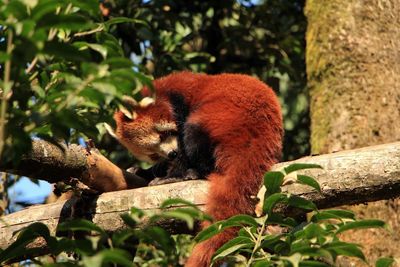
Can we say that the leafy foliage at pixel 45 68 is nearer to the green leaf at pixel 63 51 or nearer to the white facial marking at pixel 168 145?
the green leaf at pixel 63 51

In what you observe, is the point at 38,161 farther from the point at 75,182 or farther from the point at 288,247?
the point at 288,247

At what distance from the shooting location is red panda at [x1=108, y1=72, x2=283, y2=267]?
3.89 metres

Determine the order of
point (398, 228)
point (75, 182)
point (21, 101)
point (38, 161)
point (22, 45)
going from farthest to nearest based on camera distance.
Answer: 1. point (398, 228)
2. point (75, 182)
3. point (38, 161)
4. point (21, 101)
5. point (22, 45)

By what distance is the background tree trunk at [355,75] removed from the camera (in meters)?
5.49

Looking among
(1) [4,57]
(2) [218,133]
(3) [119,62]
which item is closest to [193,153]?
(2) [218,133]

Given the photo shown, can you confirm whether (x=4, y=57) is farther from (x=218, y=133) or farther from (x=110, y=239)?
(x=218, y=133)

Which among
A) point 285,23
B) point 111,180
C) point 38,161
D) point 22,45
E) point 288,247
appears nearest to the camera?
point 22,45

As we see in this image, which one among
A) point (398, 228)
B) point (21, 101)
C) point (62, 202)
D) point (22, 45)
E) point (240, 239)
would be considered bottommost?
point (398, 228)

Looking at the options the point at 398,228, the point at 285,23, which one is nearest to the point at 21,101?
the point at 398,228

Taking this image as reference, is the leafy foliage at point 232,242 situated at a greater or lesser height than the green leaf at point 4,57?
lesser

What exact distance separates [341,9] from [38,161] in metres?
3.58

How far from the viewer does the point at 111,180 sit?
404 centimetres

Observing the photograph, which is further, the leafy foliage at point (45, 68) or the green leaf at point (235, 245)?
the green leaf at point (235, 245)

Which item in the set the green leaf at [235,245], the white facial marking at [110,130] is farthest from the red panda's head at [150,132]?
the green leaf at [235,245]
